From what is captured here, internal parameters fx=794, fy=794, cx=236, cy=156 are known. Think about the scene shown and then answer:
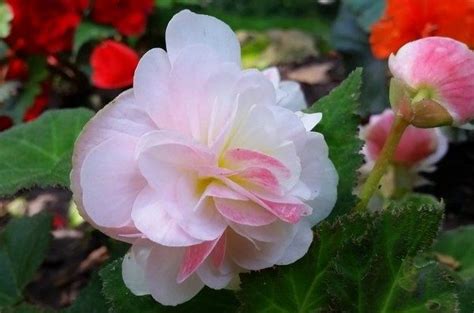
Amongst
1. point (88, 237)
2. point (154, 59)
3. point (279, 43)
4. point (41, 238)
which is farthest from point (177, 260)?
A: point (279, 43)

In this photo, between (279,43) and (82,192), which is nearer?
(82,192)

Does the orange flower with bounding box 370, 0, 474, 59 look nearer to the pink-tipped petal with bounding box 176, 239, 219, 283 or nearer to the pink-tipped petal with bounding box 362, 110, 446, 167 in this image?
the pink-tipped petal with bounding box 362, 110, 446, 167

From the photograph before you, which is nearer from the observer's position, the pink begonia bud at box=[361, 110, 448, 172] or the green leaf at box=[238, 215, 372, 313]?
the green leaf at box=[238, 215, 372, 313]

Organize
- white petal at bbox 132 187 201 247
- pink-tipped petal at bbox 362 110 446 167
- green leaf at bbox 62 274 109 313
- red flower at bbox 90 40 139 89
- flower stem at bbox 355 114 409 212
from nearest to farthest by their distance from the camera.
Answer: white petal at bbox 132 187 201 247 → flower stem at bbox 355 114 409 212 → green leaf at bbox 62 274 109 313 → pink-tipped petal at bbox 362 110 446 167 → red flower at bbox 90 40 139 89

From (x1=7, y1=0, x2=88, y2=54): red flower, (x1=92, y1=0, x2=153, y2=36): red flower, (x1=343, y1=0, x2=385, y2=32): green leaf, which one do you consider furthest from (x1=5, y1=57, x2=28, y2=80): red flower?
(x1=343, y1=0, x2=385, y2=32): green leaf

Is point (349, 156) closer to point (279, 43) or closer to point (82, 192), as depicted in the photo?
point (82, 192)
